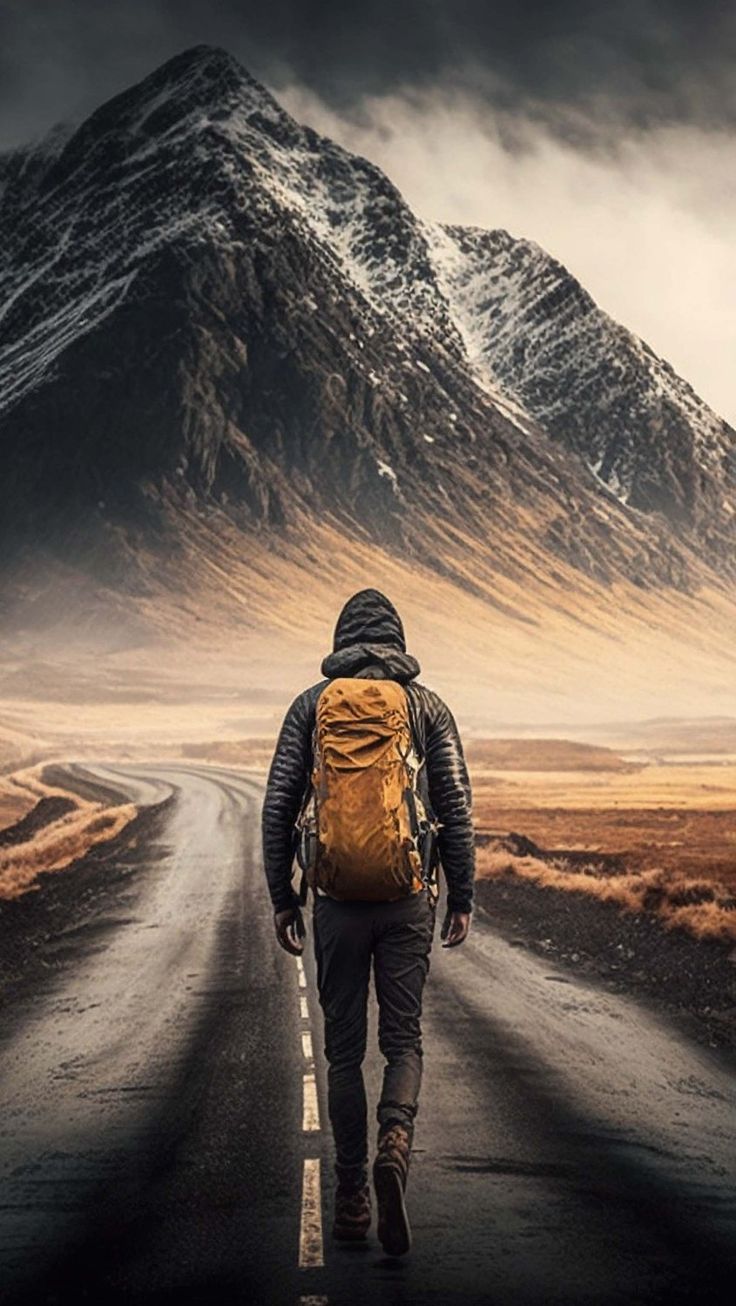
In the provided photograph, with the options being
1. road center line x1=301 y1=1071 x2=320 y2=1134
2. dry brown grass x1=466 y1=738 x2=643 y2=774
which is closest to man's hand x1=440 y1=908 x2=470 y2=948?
road center line x1=301 y1=1071 x2=320 y2=1134

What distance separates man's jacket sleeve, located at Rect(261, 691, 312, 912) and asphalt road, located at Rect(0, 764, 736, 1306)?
1.79 meters

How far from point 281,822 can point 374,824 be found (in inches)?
27.4

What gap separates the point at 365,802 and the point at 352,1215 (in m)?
2.05

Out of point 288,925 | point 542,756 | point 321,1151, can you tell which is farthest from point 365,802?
point 542,756

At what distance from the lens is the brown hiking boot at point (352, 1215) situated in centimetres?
618

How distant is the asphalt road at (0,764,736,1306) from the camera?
579cm

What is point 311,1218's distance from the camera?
6570 millimetres

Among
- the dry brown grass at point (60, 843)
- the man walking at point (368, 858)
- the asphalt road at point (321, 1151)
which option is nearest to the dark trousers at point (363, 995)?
the man walking at point (368, 858)

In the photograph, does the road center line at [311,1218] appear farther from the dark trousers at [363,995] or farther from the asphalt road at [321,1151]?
the dark trousers at [363,995]

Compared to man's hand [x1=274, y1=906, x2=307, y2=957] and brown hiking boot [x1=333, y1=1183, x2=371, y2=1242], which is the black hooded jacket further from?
brown hiking boot [x1=333, y1=1183, x2=371, y2=1242]

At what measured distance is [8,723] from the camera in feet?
427

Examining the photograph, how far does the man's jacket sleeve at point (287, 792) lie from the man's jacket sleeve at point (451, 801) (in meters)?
0.68

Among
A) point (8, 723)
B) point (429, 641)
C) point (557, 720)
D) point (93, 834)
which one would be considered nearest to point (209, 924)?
point (93, 834)

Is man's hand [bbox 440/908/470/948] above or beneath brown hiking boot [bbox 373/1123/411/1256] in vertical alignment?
above
